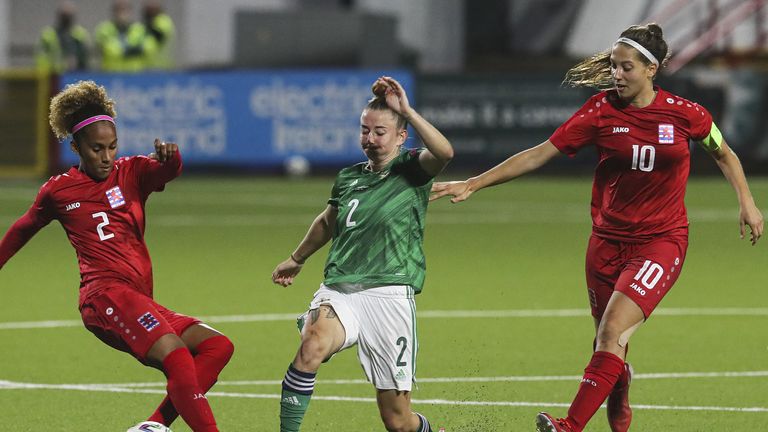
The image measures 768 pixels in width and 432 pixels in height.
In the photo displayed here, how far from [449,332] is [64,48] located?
21197mm

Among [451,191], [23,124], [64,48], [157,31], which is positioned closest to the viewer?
[451,191]

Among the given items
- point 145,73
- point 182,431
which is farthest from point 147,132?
point 182,431

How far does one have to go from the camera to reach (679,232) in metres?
7.82

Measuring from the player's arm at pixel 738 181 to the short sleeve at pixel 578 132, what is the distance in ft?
1.97

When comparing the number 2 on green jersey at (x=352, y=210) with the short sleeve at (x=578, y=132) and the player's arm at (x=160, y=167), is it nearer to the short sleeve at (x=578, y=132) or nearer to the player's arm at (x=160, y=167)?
the player's arm at (x=160, y=167)

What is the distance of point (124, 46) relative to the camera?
96.1ft

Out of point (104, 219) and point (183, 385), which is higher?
point (104, 219)

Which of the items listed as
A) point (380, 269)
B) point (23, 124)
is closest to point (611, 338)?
point (380, 269)

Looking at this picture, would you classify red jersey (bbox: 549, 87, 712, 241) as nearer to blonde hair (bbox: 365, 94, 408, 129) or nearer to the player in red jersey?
blonde hair (bbox: 365, 94, 408, 129)

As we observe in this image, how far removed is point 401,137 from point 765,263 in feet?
31.3

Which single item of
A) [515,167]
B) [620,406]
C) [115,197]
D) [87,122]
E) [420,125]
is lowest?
[620,406]

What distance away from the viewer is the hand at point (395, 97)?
7047 millimetres

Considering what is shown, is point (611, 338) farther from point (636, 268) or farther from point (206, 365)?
point (206, 365)

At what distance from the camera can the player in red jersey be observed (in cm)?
724
